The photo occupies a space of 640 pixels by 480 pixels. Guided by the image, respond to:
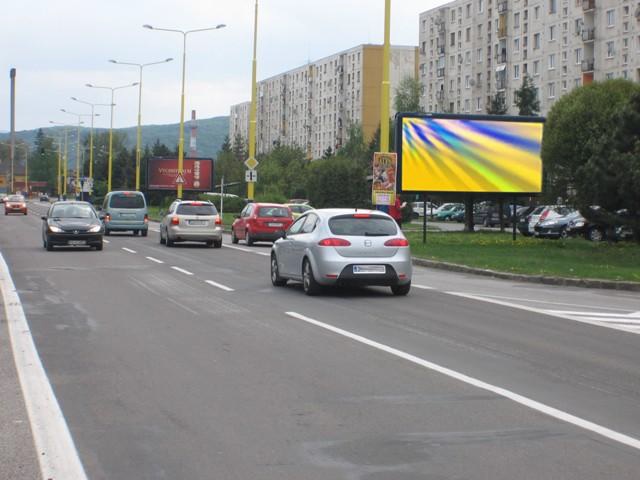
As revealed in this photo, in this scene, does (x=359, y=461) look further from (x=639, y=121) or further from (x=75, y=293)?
(x=639, y=121)

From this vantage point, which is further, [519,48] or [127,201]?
[519,48]

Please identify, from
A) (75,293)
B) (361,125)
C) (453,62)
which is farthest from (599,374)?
(361,125)

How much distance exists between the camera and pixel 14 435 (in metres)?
6.97

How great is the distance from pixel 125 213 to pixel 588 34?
5329cm

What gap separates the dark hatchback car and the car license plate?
50.3 feet

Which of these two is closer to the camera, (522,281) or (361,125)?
(522,281)

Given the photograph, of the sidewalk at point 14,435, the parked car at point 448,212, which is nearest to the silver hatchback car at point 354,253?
the sidewalk at point 14,435

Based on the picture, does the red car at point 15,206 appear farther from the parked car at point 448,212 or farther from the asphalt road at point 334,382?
the asphalt road at point 334,382

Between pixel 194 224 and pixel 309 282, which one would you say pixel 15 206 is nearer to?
pixel 194 224

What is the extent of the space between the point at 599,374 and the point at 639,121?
21441 millimetres

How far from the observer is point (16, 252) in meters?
30.2

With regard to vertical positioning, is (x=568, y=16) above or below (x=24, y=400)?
above

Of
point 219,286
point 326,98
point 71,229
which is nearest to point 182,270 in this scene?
point 219,286

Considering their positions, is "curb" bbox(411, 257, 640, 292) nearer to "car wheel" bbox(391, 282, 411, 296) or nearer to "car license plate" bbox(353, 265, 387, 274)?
"car wheel" bbox(391, 282, 411, 296)
